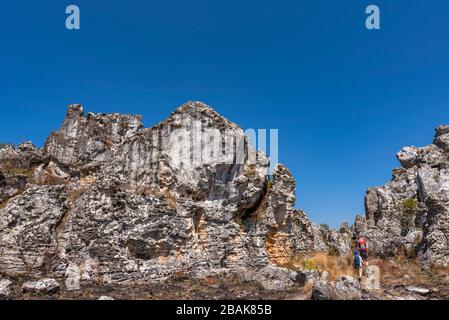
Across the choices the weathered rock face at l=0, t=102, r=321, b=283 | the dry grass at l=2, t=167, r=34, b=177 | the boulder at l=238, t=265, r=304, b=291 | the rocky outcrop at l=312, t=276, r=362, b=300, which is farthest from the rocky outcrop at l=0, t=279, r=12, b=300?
the rocky outcrop at l=312, t=276, r=362, b=300

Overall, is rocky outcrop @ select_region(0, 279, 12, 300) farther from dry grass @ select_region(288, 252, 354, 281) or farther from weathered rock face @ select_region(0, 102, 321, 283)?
dry grass @ select_region(288, 252, 354, 281)

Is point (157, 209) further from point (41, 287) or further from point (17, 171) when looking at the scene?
point (17, 171)

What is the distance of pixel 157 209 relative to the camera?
66.2 feet

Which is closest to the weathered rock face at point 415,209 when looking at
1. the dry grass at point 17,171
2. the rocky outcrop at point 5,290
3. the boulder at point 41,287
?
the boulder at point 41,287

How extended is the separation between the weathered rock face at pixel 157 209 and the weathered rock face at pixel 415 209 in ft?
22.8

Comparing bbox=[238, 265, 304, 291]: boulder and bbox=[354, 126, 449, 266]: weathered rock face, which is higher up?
bbox=[354, 126, 449, 266]: weathered rock face

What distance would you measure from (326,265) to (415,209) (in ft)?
34.1

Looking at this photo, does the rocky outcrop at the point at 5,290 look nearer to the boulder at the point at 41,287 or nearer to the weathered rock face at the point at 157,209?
the boulder at the point at 41,287

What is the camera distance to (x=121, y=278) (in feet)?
61.0

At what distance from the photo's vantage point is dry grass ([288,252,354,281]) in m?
20.8

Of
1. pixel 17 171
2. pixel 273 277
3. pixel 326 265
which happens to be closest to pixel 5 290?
pixel 17 171

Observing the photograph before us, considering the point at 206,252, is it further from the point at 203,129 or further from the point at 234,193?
the point at 203,129

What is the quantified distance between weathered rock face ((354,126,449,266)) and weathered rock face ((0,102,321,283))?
696 centimetres
